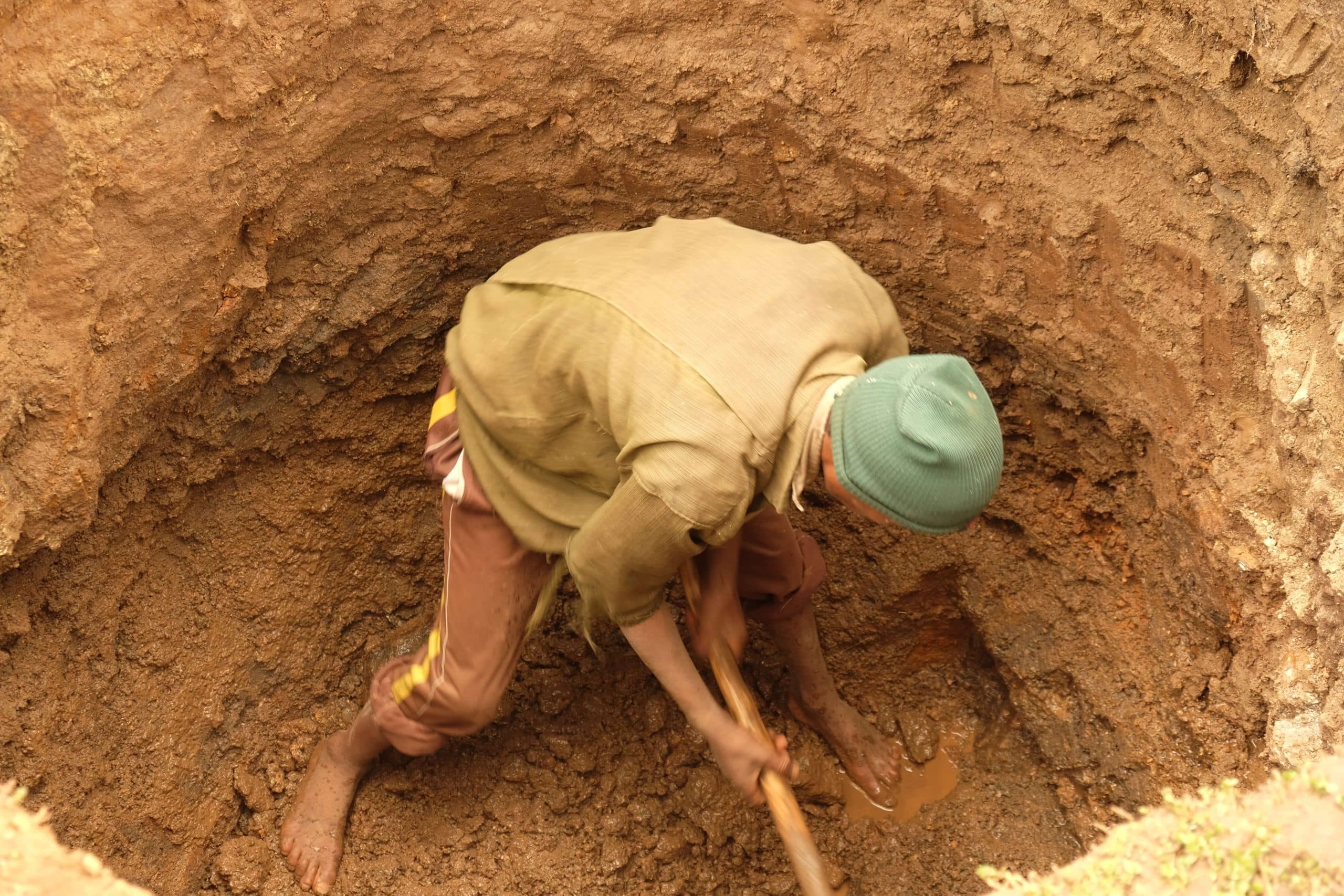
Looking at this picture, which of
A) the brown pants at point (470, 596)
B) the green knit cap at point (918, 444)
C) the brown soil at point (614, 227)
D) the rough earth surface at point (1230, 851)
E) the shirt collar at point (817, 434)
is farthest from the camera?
the brown pants at point (470, 596)

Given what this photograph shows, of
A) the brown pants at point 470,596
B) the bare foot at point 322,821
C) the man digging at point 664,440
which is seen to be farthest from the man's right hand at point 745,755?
the bare foot at point 322,821

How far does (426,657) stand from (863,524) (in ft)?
3.86

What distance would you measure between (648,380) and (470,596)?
2.37 ft

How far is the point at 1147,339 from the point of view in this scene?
2.20 m

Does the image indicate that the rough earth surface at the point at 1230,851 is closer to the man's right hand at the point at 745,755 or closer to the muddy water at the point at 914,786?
the man's right hand at the point at 745,755

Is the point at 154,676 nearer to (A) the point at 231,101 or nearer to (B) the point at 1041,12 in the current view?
(A) the point at 231,101

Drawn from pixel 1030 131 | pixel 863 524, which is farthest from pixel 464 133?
pixel 863 524

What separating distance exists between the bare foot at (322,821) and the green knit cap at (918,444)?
5.27 feet

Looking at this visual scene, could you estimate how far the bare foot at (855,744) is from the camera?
9.11 ft

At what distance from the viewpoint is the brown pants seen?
6.97 ft

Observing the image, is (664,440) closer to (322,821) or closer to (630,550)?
(630,550)

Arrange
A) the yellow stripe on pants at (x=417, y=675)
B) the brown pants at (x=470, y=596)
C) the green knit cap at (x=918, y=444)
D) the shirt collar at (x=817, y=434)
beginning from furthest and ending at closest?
1. the yellow stripe on pants at (x=417, y=675)
2. the brown pants at (x=470, y=596)
3. the shirt collar at (x=817, y=434)
4. the green knit cap at (x=918, y=444)

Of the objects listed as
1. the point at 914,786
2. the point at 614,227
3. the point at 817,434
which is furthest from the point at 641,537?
the point at 914,786

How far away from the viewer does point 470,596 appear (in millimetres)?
2158
